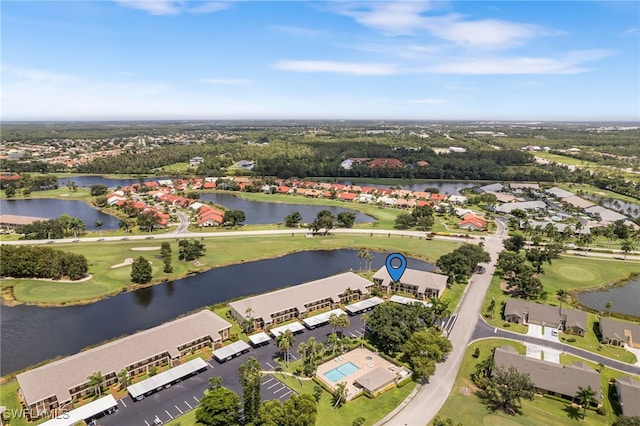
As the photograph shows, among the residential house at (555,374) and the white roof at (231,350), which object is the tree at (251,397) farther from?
the residential house at (555,374)

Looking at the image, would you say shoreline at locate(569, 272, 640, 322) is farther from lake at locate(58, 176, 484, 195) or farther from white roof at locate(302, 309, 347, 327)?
lake at locate(58, 176, 484, 195)

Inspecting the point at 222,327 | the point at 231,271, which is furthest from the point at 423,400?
the point at 231,271

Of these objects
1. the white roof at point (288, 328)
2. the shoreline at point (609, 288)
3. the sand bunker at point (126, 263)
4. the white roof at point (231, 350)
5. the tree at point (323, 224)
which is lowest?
the shoreline at point (609, 288)

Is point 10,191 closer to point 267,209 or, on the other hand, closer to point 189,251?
point 267,209

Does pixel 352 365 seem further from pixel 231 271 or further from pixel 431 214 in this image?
pixel 431 214

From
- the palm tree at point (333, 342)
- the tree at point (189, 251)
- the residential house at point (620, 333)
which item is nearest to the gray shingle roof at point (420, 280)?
the palm tree at point (333, 342)

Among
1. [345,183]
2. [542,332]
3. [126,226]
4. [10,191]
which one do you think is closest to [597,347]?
[542,332]
